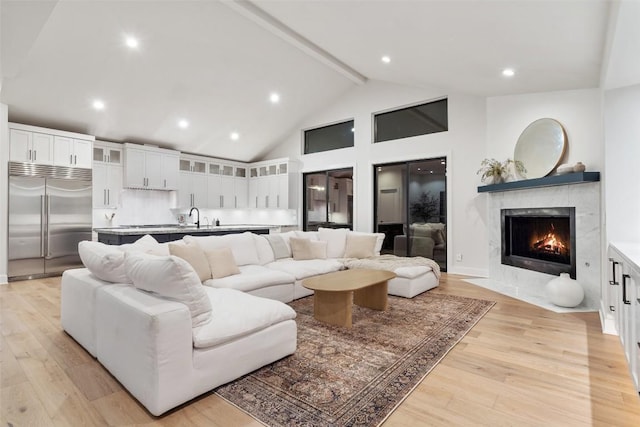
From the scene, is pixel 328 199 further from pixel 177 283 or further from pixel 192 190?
pixel 177 283

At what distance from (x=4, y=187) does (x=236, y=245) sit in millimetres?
4075

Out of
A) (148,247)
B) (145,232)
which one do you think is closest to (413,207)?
(148,247)

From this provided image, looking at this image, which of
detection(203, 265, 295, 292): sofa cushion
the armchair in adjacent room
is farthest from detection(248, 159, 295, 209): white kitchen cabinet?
detection(203, 265, 295, 292): sofa cushion

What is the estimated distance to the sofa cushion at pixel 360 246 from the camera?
5.38 metres

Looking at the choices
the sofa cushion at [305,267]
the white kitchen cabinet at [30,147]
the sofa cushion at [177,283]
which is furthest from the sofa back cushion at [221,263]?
the white kitchen cabinet at [30,147]

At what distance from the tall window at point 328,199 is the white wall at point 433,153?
0.29 meters

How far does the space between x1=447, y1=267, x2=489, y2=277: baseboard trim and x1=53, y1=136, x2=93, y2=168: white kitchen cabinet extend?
692 centimetres

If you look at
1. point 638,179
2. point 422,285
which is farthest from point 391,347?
point 638,179

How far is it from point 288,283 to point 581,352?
2.84m

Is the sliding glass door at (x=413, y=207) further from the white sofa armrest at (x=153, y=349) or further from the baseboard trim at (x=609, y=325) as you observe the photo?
the white sofa armrest at (x=153, y=349)

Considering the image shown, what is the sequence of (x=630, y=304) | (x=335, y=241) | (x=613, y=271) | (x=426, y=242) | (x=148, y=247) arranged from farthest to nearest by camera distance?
1. (x=426, y=242)
2. (x=335, y=241)
3. (x=148, y=247)
4. (x=613, y=271)
5. (x=630, y=304)

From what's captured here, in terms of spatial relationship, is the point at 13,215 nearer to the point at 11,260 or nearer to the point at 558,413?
the point at 11,260

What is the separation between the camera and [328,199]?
792 cm

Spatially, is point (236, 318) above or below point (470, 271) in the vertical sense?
above
